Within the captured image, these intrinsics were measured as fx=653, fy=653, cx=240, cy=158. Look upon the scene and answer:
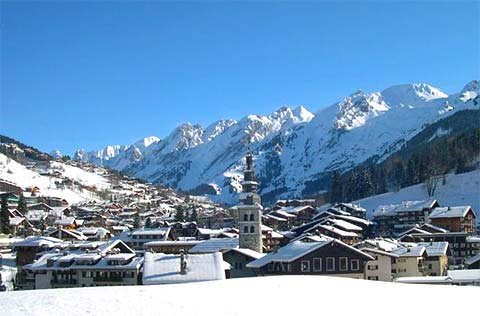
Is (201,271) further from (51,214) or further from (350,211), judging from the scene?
(51,214)

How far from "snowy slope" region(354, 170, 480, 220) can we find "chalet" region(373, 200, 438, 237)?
873 centimetres

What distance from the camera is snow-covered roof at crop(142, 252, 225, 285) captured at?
44.2 m

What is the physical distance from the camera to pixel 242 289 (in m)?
30.0

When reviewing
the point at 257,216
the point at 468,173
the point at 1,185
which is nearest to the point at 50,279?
the point at 257,216

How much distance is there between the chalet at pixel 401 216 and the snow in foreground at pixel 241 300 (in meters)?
84.9

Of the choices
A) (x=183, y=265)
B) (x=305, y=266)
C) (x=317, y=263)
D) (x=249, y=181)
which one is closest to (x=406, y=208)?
(x=249, y=181)


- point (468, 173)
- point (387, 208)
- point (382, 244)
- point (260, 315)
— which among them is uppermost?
point (468, 173)

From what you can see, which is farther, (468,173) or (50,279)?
(468,173)

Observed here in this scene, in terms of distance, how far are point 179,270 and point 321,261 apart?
13.0 metres

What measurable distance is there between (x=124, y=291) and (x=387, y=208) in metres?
101

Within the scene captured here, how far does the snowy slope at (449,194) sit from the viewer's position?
413 feet

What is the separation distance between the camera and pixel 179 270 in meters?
45.4

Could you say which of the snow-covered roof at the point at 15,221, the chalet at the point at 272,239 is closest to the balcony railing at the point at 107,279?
the chalet at the point at 272,239

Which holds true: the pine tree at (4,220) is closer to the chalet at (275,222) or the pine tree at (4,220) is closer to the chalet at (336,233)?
the chalet at (275,222)
